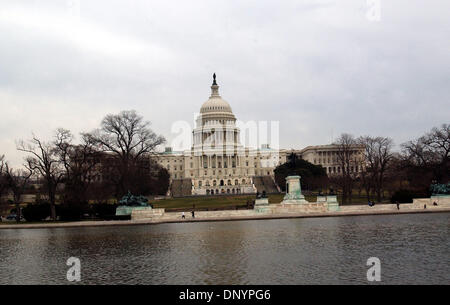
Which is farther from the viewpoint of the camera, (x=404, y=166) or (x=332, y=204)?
(x=404, y=166)

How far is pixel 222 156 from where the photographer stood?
5148 inches

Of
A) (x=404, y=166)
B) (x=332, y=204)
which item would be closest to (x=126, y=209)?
(x=332, y=204)

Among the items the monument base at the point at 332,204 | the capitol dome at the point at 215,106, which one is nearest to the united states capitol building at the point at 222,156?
the capitol dome at the point at 215,106

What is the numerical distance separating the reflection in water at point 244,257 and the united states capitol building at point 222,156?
9123 centimetres

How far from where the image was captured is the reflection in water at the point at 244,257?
1395 centimetres

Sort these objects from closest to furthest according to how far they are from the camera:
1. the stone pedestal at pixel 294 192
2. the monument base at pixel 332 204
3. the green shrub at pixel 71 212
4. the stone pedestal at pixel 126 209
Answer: the stone pedestal at pixel 126 209
the monument base at pixel 332 204
the green shrub at pixel 71 212
the stone pedestal at pixel 294 192

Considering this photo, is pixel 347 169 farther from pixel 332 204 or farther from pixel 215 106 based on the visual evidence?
pixel 215 106

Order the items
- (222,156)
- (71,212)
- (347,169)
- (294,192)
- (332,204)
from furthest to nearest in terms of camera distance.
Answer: (222,156) → (347,169) → (294,192) → (71,212) → (332,204)

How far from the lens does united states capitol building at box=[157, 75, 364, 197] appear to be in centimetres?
12325

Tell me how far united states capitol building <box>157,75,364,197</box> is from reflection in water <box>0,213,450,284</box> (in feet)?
299

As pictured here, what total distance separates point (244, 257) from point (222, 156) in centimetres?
11361

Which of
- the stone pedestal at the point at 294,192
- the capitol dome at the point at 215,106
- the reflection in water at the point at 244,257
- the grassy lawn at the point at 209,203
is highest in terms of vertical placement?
the capitol dome at the point at 215,106

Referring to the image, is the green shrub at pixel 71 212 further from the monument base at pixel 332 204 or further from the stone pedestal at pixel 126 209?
the monument base at pixel 332 204
